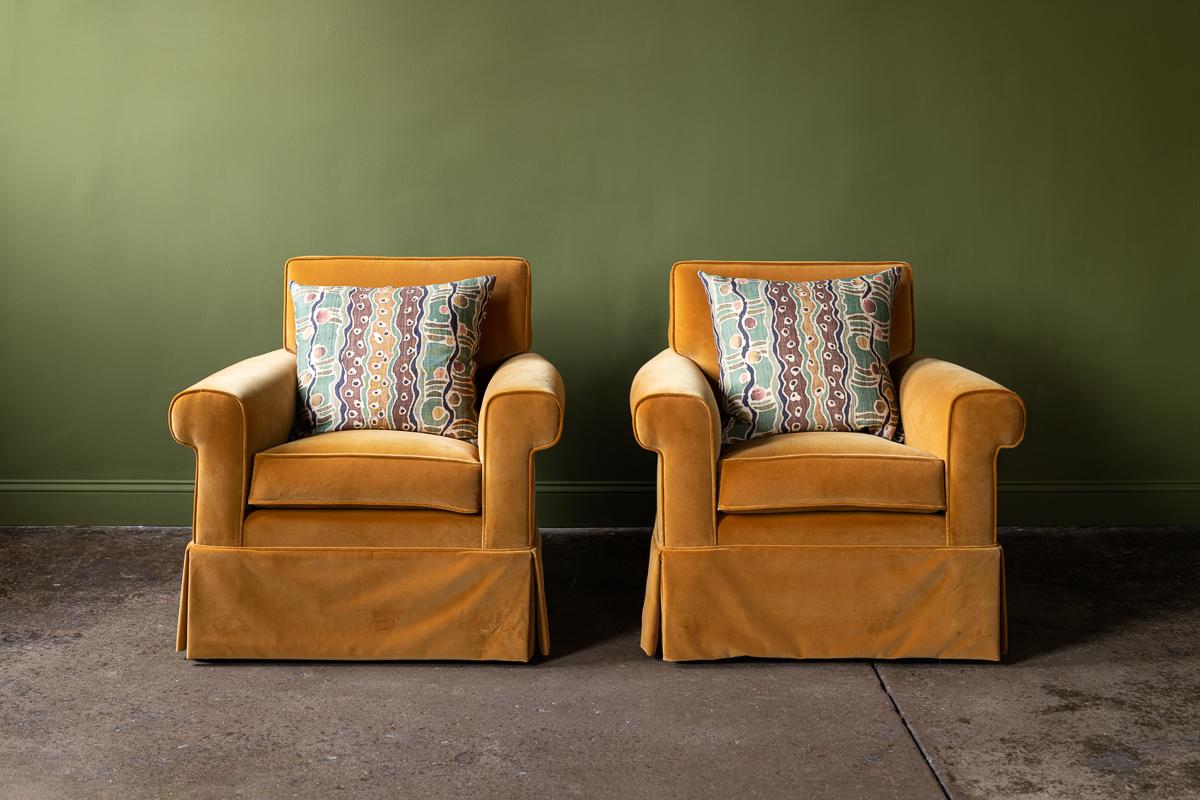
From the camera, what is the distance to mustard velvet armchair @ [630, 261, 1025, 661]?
262 centimetres

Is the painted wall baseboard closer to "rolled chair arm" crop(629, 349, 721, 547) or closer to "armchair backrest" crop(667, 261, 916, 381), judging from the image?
"armchair backrest" crop(667, 261, 916, 381)

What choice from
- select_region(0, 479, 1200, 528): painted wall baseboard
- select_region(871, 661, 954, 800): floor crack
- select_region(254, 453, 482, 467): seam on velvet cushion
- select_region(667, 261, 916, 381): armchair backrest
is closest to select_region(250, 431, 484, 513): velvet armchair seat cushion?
select_region(254, 453, 482, 467): seam on velvet cushion

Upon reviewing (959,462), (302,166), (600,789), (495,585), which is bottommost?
(600,789)

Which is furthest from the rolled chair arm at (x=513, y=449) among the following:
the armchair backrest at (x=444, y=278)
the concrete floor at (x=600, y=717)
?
the armchair backrest at (x=444, y=278)

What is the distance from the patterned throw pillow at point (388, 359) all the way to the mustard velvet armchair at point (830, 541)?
0.62m

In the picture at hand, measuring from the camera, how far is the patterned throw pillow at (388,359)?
294 centimetres

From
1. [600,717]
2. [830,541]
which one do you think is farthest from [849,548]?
[600,717]

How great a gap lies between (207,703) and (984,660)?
1829 millimetres

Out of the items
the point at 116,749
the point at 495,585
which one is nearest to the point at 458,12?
the point at 495,585

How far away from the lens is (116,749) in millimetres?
2195

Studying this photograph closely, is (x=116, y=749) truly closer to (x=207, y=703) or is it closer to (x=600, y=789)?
(x=207, y=703)

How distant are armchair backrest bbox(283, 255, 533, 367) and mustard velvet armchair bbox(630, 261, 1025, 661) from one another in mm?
788

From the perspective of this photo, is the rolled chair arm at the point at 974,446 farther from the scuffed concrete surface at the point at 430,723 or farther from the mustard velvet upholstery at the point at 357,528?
the mustard velvet upholstery at the point at 357,528

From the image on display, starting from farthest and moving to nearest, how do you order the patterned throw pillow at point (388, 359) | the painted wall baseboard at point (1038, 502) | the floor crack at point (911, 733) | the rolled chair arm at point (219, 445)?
the painted wall baseboard at point (1038, 502)
the patterned throw pillow at point (388, 359)
the rolled chair arm at point (219, 445)
the floor crack at point (911, 733)
